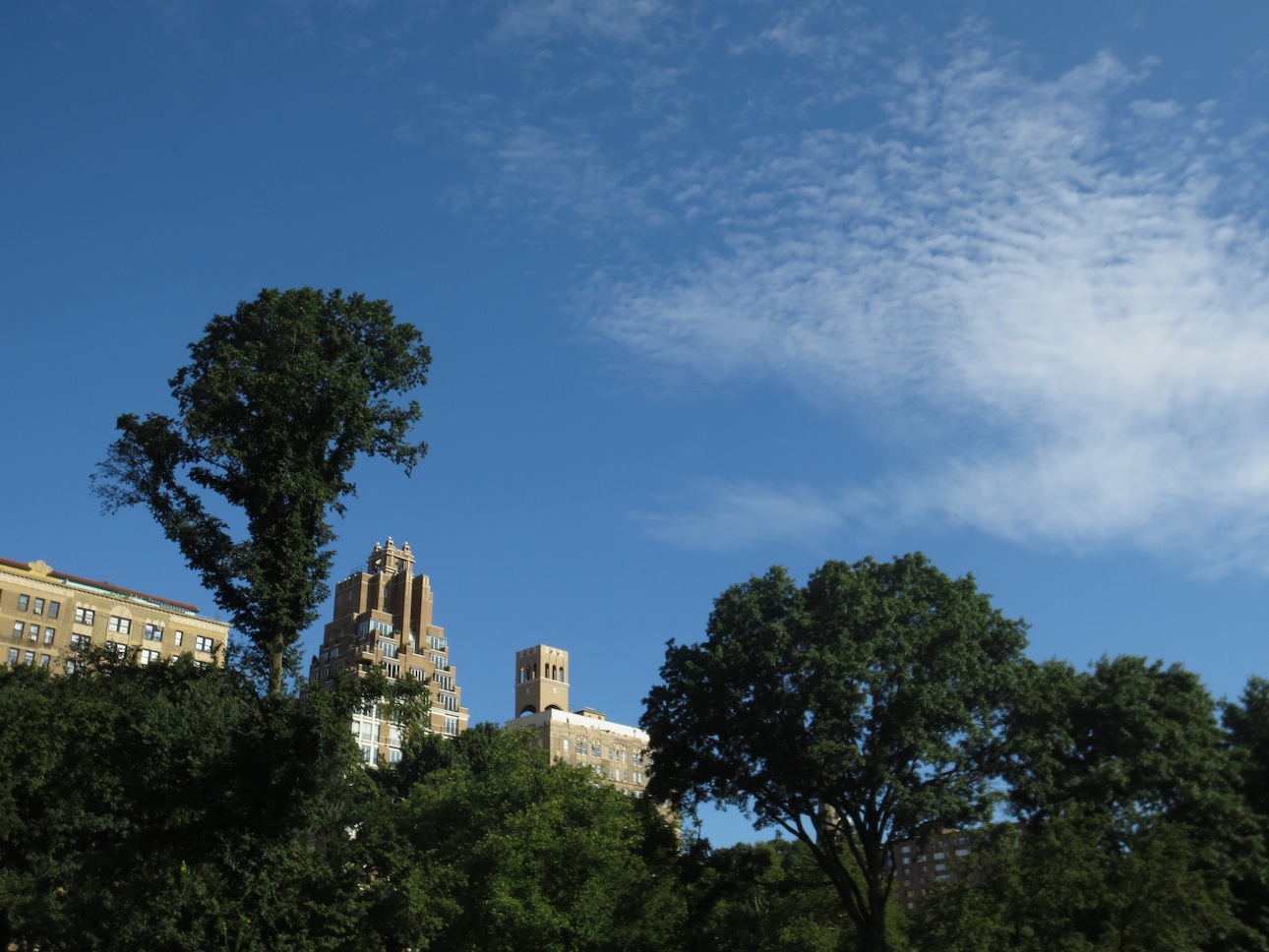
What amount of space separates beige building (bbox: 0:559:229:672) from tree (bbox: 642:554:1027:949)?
193 ft

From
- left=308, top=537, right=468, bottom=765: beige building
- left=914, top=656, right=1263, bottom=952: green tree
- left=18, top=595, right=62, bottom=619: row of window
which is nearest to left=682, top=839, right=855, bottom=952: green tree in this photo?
left=914, top=656, right=1263, bottom=952: green tree

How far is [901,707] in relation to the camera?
42.9 meters

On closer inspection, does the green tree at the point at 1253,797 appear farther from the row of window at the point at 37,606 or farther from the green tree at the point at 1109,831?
the row of window at the point at 37,606

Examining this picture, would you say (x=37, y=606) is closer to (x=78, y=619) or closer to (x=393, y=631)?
(x=78, y=619)

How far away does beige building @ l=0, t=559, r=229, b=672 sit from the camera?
95188mm

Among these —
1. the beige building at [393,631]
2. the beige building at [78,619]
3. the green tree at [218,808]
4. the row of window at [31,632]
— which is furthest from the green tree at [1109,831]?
the beige building at [393,631]

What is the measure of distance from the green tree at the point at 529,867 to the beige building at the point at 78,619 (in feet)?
141

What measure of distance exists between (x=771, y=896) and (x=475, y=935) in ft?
64.3

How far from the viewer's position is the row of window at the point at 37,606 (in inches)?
3784

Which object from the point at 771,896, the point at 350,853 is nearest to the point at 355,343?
the point at 350,853

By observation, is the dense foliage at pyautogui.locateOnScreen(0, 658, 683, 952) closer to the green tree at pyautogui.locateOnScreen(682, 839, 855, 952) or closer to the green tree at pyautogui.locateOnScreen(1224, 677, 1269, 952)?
the green tree at pyautogui.locateOnScreen(682, 839, 855, 952)

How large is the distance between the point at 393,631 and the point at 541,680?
24.7 meters

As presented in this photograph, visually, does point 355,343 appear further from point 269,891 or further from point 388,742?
point 388,742

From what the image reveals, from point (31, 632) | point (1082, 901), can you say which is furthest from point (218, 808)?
point (31, 632)
